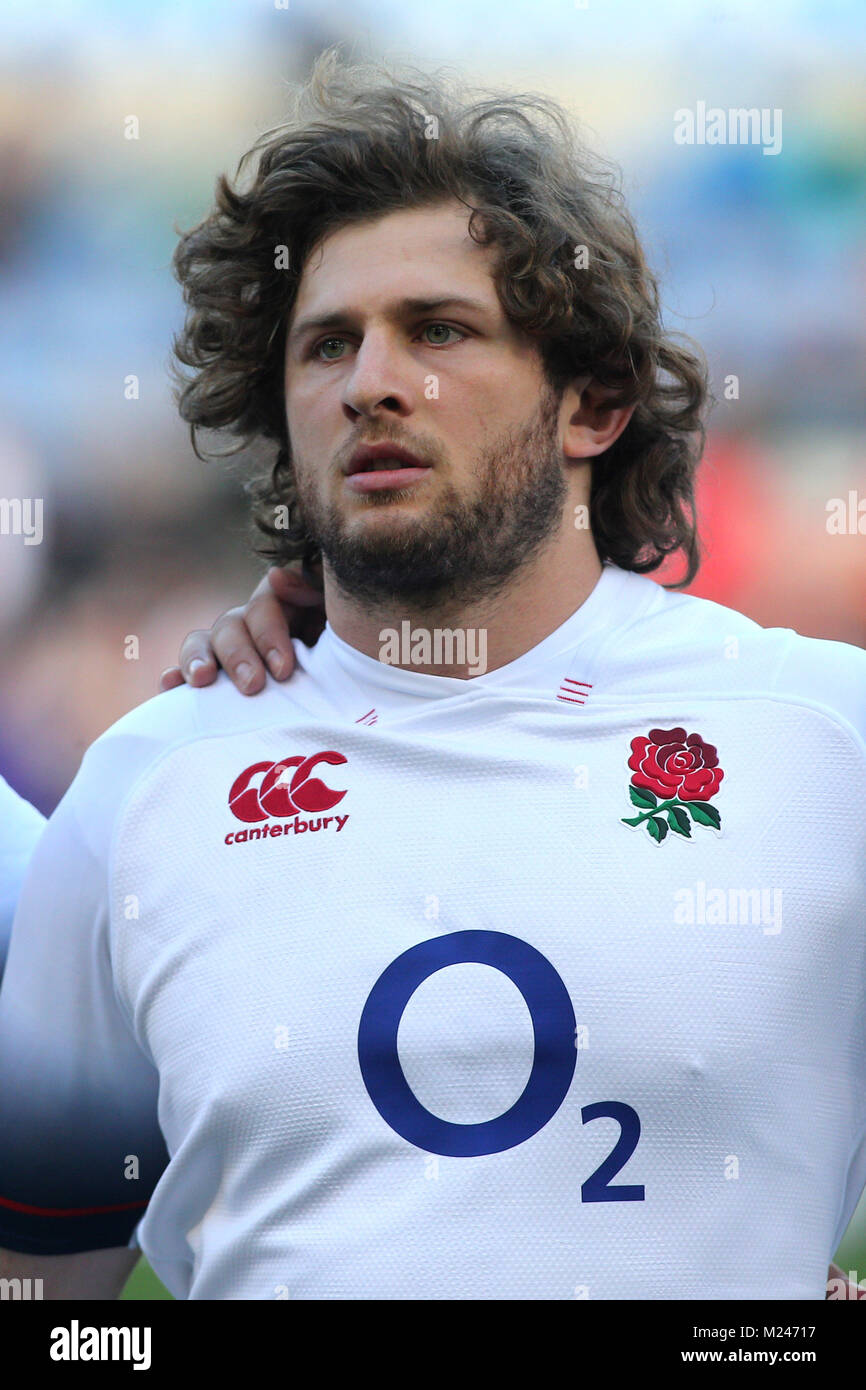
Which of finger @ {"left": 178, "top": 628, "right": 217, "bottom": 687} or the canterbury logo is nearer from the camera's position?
the canterbury logo

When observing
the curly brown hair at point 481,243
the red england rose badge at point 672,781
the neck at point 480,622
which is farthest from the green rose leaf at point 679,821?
the curly brown hair at point 481,243

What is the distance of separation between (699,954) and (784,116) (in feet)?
4.92

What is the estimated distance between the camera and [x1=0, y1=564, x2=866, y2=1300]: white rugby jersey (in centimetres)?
157

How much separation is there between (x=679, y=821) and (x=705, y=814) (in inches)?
1.3

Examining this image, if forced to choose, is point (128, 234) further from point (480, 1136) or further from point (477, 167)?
point (480, 1136)

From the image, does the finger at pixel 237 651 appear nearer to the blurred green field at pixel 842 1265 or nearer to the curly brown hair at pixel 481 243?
the curly brown hair at pixel 481 243

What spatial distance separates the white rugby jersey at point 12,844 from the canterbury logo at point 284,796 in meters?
0.36

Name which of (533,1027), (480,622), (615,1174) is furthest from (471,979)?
(480,622)

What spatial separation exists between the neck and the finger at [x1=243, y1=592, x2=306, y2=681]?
108 mm

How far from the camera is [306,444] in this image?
1.90m

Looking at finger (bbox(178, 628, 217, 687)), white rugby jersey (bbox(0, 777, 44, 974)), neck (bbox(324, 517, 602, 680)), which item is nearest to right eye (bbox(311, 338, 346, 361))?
neck (bbox(324, 517, 602, 680))

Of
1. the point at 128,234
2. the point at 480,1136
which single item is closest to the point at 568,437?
the point at 480,1136

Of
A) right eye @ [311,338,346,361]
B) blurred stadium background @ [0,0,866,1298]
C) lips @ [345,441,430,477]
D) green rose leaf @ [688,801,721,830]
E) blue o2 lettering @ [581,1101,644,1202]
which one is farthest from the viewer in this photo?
blurred stadium background @ [0,0,866,1298]

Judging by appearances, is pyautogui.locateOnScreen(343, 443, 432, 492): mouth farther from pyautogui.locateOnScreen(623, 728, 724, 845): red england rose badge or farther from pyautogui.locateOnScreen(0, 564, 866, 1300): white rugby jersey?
pyautogui.locateOnScreen(623, 728, 724, 845): red england rose badge
